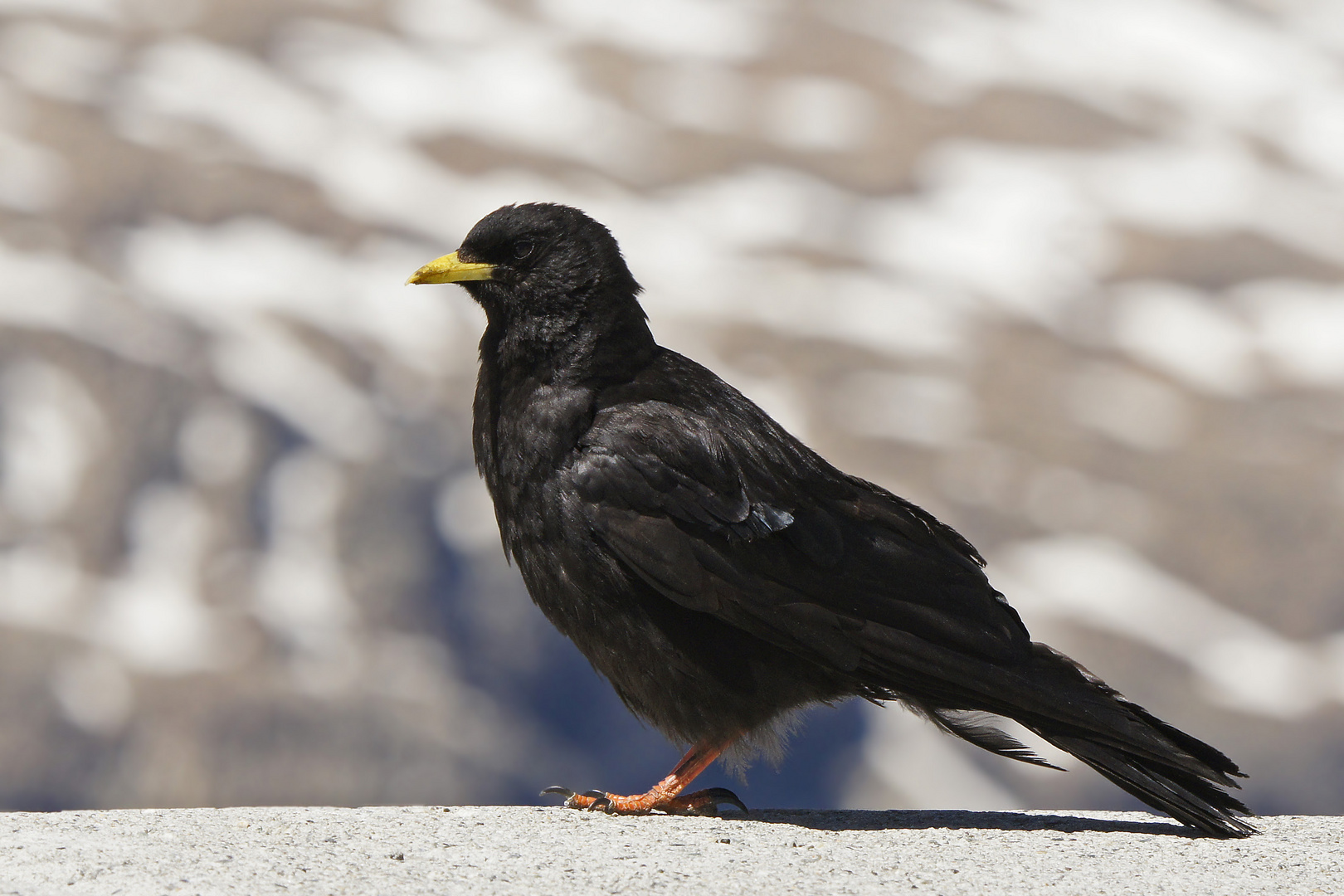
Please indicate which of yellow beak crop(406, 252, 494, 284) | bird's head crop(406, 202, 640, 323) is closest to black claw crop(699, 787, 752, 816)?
bird's head crop(406, 202, 640, 323)

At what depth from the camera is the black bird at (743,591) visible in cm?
616

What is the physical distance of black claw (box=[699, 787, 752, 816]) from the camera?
677cm

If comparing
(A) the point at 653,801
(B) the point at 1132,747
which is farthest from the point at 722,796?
(B) the point at 1132,747

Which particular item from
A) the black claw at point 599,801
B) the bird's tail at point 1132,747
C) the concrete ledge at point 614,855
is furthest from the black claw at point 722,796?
the bird's tail at point 1132,747

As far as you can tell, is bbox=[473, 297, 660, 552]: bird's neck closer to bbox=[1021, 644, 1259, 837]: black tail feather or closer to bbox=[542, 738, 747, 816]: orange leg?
bbox=[542, 738, 747, 816]: orange leg

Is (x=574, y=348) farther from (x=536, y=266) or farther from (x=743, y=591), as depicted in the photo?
(x=743, y=591)

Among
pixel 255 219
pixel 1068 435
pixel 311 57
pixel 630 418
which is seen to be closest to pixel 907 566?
pixel 630 418

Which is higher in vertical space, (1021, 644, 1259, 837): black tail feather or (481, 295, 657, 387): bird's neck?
(481, 295, 657, 387): bird's neck

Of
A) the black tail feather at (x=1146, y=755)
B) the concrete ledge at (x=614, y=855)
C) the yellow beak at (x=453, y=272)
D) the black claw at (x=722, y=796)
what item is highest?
the yellow beak at (x=453, y=272)

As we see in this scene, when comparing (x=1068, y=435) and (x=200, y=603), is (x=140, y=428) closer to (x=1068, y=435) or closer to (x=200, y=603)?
(x=200, y=603)

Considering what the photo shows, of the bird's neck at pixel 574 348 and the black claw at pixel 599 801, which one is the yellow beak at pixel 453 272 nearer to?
the bird's neck at pixel 574 348

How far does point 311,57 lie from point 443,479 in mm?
52561

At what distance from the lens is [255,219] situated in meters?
132

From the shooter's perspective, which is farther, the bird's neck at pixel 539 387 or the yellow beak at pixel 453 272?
the yellow beak at pixel 453 272
